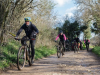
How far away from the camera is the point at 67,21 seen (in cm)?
3238

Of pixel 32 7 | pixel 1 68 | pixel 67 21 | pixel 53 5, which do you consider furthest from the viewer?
pixel 67 21

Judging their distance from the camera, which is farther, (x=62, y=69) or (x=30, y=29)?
(x=30, y=29)

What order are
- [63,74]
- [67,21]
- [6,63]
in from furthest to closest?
[67,21], [6,63], [63,74]

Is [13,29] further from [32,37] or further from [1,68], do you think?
[1,68]

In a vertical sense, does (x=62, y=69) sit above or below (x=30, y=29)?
below

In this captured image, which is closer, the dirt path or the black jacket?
the dirt path

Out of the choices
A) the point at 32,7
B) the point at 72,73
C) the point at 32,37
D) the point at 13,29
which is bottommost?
the point at 72,73

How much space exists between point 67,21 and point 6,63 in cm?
2795

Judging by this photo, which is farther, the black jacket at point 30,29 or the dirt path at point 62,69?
the black jacket at point 30,29

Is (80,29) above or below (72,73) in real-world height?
above

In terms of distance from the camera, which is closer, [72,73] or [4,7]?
[72,73]

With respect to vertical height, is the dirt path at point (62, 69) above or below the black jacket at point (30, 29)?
below

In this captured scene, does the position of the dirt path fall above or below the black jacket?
below

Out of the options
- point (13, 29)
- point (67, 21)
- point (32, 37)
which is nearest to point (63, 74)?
point (32, 37)
